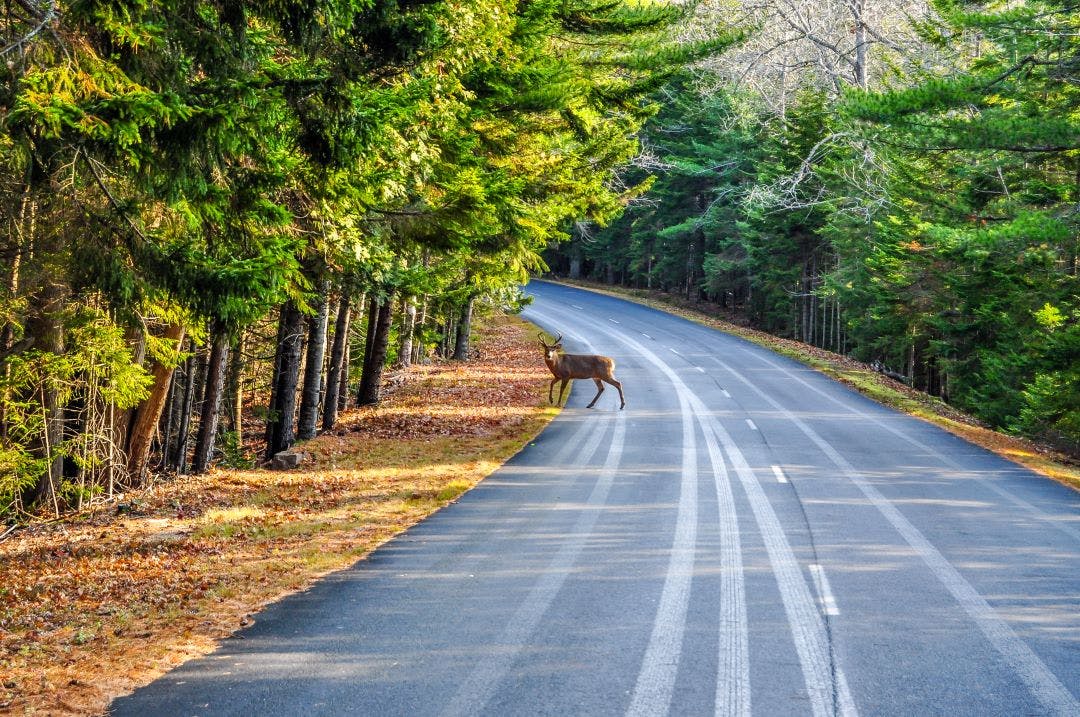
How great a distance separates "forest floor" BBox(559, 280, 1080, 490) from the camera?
736 inches

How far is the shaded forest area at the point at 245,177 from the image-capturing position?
7.40m

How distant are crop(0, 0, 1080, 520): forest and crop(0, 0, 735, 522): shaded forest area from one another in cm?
5

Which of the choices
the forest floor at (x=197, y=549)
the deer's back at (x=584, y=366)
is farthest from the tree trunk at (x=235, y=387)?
the deer's back at (x=584, y=366)

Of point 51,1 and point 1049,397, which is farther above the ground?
point 51,1

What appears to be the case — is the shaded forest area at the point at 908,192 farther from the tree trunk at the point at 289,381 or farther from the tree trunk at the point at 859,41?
the tree trunk at the point at 289,381

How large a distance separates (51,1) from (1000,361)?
97.4 feet

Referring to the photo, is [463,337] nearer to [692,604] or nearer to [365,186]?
[365,186]

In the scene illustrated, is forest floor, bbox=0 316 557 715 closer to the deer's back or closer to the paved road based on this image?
the paved road

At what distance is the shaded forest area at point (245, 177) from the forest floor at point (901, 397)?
34.0 feet

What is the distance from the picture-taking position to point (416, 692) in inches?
252

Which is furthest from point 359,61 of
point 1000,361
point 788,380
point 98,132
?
point 1000,361

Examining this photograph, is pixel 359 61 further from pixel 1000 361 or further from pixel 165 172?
pixel 1000 361

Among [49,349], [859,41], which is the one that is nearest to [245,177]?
[49,349]

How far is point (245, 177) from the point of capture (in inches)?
367
